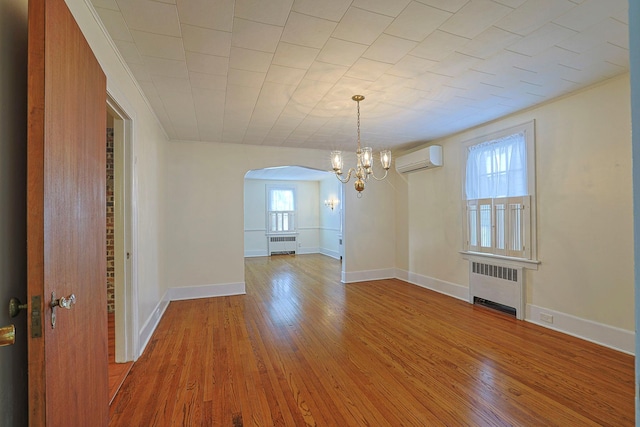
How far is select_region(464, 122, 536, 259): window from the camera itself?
11.7ft

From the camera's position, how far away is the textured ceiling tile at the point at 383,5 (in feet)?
5.73

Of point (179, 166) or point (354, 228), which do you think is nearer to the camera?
point (179, 166)

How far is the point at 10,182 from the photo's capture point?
1.13 meters

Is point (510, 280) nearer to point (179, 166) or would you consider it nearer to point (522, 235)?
point (522, 235)

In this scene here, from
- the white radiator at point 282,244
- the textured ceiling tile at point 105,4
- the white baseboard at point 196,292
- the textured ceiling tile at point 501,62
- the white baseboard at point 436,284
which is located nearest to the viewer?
the textured ceiling tile at point 105,4

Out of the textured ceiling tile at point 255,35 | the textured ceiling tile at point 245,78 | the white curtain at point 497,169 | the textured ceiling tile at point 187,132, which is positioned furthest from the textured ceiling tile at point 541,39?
the textured ceiling tile at point 187,132

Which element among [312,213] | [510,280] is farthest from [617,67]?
[312,213]

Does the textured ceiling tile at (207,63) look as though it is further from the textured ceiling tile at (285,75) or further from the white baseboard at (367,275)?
the white baseboard at (367,275)

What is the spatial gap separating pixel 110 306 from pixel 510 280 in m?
5.30

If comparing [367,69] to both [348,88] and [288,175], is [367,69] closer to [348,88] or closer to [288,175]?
[348,88]

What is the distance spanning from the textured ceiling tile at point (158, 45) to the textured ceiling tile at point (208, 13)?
279 millimetres

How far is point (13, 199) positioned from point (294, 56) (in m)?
1.94

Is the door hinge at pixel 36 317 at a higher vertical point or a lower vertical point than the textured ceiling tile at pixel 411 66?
lower

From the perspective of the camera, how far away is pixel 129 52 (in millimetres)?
2244
